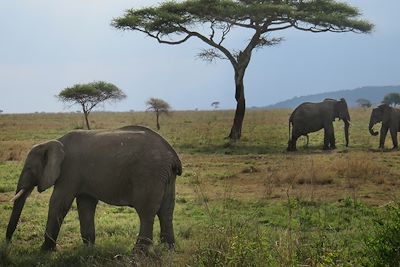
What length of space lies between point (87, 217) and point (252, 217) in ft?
9.34

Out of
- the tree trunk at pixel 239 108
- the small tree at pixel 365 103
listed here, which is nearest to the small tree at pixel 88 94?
the tree trunk at pixel 239 108

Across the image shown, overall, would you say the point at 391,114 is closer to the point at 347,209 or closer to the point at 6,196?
the point at 347,209

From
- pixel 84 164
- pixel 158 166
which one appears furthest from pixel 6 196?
pixel 158 166

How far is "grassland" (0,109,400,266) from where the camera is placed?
243 inches

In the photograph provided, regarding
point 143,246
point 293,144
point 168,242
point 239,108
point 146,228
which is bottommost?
point 168,242

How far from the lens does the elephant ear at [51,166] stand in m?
8.30

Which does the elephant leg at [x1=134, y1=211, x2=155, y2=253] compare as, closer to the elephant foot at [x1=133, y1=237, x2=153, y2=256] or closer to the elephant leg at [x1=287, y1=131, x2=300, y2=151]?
the elephant foot at [x1=133, y1=237, x2=153, y2=256]

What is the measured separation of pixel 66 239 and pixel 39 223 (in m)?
1.30

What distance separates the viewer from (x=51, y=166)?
8320 millimetres

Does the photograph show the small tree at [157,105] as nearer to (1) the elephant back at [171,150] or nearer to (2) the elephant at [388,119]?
(2) the elephant at [388,119]

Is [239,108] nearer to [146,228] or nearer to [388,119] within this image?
[388,119]

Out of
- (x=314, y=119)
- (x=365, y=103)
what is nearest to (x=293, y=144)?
(x=314, y=119)

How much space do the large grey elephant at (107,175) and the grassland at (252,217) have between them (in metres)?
0.52

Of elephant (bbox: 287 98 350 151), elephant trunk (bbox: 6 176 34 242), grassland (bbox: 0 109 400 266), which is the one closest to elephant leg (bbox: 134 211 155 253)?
grassland (bbox: 0 109 400 266)
